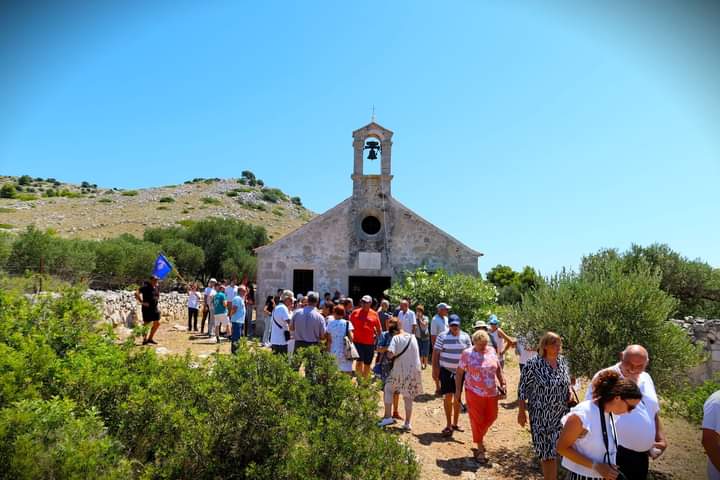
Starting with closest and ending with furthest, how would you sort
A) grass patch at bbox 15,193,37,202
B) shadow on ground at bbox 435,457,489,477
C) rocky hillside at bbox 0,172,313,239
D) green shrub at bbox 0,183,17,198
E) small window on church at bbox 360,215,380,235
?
1. shadow on ground at bbox 435,457,489,477
2. small window on church at bbox 360,215,380,235
3. rocky hillside at bbox 0,172,313,239
4. grass patch at bbox 15,193,37,202
5. green shrub at bbox 0,183,17,198

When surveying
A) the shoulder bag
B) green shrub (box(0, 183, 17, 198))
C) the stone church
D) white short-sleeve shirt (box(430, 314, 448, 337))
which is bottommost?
the shoulder bag

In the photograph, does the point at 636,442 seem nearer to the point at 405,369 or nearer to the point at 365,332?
the point at 405,369

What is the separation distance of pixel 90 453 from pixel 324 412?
181 cm

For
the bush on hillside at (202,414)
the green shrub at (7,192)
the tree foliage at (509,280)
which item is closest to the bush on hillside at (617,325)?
the bush on hillside at (202,414)

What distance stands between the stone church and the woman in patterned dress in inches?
427

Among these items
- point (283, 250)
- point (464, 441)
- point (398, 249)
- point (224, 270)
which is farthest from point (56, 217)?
point (464, 441)

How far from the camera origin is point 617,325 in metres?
5.79

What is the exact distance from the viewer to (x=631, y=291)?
231 inches

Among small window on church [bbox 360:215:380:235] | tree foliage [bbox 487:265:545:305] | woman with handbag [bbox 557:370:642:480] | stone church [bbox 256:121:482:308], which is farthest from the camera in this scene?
tree foliage [bbox 487:265:545:305]

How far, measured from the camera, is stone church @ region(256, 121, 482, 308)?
50.2 ft

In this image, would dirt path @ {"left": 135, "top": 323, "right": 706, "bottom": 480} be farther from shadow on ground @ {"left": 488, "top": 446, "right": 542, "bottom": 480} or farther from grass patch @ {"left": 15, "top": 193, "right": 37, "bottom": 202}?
grass patch @ {"left": 15, "top": 193, "right": 37, "bottom": 202}

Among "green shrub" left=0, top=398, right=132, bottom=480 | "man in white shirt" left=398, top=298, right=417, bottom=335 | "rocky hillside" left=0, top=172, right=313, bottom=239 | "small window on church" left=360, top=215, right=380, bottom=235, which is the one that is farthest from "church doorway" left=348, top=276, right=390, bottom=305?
"rocky hillside" left=0, top=172, right=313, bottom=239

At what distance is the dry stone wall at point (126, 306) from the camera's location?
13570 mm

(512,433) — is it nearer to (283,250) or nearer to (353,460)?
(353,460)
